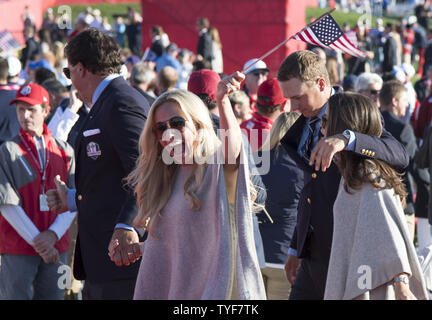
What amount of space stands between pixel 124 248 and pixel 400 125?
459 cm

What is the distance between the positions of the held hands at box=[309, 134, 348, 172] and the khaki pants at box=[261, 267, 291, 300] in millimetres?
2297

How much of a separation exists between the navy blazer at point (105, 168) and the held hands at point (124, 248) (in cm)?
26

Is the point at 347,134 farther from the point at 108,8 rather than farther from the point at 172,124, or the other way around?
the point at 108,8

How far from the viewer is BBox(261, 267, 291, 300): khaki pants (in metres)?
5.92

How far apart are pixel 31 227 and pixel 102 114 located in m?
1.77

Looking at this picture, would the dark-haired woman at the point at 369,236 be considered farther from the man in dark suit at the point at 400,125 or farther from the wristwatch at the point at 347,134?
the man in dark suit at the point at 400,125

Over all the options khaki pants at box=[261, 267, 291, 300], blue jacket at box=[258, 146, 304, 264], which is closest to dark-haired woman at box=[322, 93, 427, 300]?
blue jacket at box=[258, 146, 304, 264]

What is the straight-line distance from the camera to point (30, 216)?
601 centimetres

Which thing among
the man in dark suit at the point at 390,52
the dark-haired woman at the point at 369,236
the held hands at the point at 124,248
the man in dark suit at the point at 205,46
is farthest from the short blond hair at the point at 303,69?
the man in dark suit at the point at 390,52

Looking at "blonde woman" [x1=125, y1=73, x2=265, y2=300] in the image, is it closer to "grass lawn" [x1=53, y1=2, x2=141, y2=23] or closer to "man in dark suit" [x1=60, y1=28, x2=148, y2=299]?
"man in dark suit" [x1=60, y1=28, x2=148, y2=299]

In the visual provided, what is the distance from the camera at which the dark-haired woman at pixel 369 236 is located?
3.80 metres

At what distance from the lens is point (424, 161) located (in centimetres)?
808

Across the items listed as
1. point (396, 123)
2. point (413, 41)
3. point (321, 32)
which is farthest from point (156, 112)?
point (413, 41)
